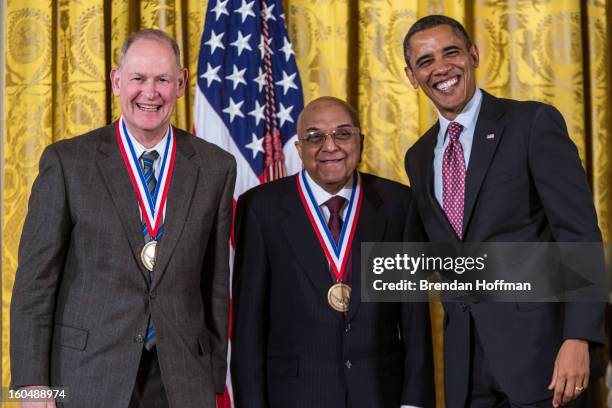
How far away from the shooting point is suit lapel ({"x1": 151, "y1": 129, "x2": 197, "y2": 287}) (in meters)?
2.37

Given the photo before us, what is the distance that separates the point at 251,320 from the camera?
2686mm

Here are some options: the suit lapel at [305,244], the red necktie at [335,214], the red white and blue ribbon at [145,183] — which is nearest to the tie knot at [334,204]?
the red necktie at [335,214]

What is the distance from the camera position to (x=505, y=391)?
2.46 metres

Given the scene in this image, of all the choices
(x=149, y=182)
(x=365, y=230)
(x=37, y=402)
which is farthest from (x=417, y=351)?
(x=37, y=402)

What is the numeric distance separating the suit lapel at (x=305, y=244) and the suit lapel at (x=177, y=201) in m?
0.38

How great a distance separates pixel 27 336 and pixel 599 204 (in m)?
2.72

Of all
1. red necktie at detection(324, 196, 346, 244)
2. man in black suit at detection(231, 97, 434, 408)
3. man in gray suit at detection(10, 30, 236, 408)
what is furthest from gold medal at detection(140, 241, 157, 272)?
red necktie at detection(324, 196, 346, 244)

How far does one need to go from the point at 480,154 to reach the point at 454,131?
164 millimetres

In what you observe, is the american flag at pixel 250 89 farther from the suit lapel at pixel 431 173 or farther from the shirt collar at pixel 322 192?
the suit lapel at pixel 431 173

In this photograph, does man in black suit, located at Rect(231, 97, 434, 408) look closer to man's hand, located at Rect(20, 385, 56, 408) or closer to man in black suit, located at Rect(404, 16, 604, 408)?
man in black suit, located at Rect(404, 16, 604, 408)

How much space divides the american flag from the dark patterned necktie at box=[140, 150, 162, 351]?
106cm

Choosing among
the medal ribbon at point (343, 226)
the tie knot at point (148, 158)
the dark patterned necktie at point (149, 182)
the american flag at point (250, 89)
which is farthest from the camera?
the american flag at point (250, 89)

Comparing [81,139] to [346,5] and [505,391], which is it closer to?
[505,391]

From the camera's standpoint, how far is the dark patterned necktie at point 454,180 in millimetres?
2598
